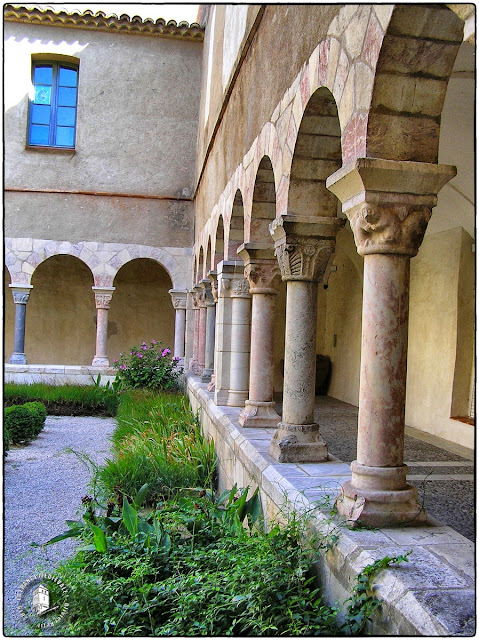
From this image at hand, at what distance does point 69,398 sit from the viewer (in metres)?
10.8

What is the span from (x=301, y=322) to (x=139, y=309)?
38.0 feet

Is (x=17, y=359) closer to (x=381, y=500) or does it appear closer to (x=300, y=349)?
(x=300, y=349)

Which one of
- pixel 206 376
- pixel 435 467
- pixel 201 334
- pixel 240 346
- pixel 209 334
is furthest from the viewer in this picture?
pixel 201 334

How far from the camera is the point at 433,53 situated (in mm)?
2498

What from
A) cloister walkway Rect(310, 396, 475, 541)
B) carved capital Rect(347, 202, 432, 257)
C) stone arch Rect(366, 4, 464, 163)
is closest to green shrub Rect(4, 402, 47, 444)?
cloister walkway Rect(310, 396, 475, 541)

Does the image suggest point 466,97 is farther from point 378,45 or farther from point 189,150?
point 189,150

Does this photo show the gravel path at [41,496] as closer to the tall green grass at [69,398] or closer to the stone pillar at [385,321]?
the tall green grass at [69,398]

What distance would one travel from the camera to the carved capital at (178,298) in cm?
1313

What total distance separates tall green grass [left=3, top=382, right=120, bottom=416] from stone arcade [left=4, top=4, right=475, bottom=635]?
1308 millimetres

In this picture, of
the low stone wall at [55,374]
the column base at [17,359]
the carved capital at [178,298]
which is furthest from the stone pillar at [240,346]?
the column base at [17,359]

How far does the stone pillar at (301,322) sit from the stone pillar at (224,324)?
2.69 m

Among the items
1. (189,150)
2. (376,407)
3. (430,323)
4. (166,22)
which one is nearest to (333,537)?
(376,407)

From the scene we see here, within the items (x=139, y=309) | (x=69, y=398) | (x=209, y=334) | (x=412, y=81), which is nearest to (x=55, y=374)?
(x=69, y=398)

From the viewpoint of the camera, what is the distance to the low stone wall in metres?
12.1
